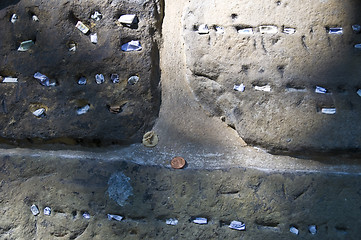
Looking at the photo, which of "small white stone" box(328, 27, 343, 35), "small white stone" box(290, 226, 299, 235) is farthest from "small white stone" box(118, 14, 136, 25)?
"small white stone" box(290, 226, 299, 235)

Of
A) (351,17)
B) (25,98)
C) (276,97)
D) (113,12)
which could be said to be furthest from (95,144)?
(351,17)

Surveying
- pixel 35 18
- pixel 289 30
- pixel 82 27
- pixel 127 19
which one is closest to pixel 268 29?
pixel 289 30

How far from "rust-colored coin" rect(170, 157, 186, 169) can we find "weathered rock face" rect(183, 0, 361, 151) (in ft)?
0.53

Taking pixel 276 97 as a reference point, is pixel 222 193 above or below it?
below

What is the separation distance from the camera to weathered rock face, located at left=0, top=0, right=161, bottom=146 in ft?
3.40

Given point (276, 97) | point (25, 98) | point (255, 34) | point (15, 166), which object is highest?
point (255, 34)

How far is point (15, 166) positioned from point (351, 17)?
3.06 feet

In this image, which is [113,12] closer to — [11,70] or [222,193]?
[11,70]

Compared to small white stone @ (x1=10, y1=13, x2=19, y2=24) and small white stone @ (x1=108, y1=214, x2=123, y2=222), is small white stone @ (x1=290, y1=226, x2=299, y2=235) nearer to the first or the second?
small white stone @ (x1=108, y1=214, x2=123, y2=222)

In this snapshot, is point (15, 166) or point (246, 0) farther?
point (15, 166)

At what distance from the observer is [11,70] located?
1.08 meters

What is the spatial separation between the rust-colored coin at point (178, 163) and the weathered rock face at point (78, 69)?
0.37 ft

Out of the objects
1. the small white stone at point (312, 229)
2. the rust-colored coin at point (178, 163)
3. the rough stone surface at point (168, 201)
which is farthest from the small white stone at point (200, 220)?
the small white stone at point (312, 229)

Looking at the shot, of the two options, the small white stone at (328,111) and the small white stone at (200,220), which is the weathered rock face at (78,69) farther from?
the small white stone at (328,111)
